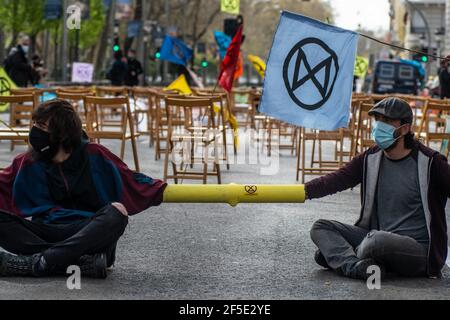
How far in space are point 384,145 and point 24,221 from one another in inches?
90.4

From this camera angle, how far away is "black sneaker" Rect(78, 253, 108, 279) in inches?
295

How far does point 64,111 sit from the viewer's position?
7.48m

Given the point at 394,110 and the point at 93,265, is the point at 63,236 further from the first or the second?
the point at 394,110

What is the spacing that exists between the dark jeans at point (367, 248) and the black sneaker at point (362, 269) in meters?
0.03

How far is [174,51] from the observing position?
24.6 m

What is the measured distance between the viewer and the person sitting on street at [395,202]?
25.0 ft

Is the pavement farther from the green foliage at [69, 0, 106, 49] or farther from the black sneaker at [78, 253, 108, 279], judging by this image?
the green foliage at [69, 0, 106, 49]

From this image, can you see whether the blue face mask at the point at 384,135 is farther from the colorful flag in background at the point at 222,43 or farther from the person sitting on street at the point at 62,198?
the colorful flag in background at the point at 222,43

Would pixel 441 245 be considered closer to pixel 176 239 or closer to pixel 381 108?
pixel 381 108

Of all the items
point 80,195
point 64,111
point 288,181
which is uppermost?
point 64,111

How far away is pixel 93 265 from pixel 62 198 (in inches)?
19.0

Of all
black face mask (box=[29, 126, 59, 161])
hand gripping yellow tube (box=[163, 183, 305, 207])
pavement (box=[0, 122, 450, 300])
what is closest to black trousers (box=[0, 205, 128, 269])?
pavement (box=[0, 122, 450, 300])
